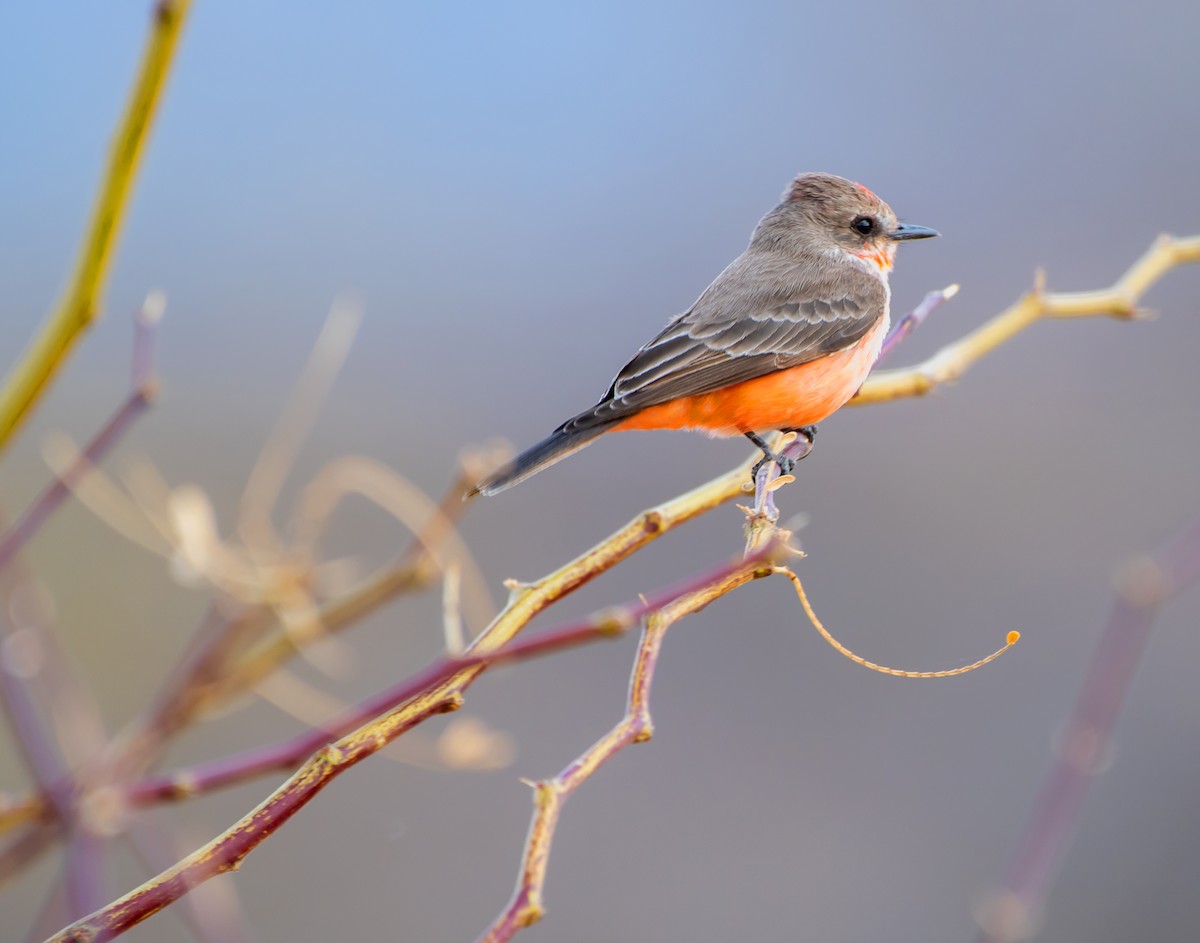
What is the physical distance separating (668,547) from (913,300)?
1651 mm

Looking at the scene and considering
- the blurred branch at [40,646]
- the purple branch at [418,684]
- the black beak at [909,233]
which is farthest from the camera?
the black beak at [909,233]

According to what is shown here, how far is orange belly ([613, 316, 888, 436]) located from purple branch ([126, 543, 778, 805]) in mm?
1465

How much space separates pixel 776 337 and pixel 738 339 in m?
0.10

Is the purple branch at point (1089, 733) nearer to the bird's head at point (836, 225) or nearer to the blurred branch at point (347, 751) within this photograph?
the blurred branch at point (347, 751)

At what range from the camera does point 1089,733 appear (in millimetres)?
1455

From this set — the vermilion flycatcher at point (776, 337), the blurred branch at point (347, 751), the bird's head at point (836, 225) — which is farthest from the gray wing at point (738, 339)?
the blurred branch at point (347, 751)

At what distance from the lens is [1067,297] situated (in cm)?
204

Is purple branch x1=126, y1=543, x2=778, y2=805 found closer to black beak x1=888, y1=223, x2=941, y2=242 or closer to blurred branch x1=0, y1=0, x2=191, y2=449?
blurred branch x1=0, y1=0, x2=191, y2=449

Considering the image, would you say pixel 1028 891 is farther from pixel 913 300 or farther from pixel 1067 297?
pixel 913 300

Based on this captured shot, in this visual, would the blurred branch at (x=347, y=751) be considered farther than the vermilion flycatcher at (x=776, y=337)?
No

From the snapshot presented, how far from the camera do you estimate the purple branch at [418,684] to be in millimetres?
759

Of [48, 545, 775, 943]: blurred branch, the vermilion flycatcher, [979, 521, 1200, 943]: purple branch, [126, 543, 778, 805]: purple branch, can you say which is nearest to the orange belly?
the vermilion flycatcher

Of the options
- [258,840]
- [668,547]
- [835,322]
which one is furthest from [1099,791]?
[258,840]

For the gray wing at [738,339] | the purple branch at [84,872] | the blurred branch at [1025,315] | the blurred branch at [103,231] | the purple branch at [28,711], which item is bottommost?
the purple branch at [84,872]
